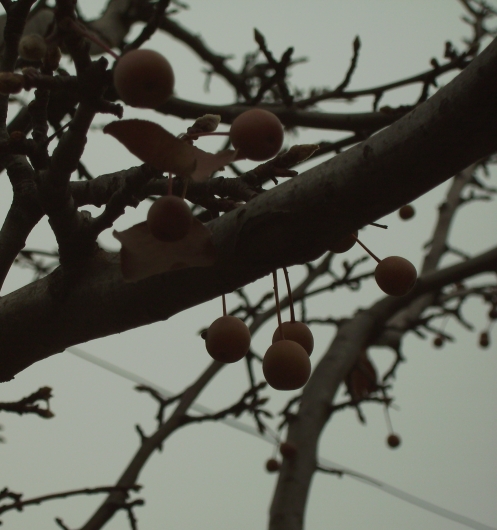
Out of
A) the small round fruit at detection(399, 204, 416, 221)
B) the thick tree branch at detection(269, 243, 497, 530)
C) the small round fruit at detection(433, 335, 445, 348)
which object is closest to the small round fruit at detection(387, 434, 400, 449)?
the thick tree branch at detection(269, 243, 497, 530)

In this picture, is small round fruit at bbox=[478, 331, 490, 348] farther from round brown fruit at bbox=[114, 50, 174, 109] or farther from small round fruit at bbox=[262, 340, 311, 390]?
round brown fruit at bbox=[114, 50, 174, 109]

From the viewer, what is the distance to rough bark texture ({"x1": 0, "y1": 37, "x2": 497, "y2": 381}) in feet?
1.75

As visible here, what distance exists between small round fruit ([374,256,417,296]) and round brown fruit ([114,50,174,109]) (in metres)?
0.39

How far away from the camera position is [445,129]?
1.76 ft

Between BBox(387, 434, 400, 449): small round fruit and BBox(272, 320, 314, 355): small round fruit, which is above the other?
BBox(387, 434, 400, 449): small round fruit

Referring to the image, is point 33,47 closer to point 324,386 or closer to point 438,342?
point 324,386

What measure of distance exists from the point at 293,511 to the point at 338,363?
66 centimetres

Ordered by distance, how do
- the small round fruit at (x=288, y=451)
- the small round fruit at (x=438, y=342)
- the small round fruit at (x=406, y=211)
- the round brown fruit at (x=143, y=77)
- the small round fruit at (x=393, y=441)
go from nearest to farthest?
the round brown fruit at (x=143, y=77) → the small round fruit at (x=406, y=211) → the small round fruit at (x=288, y=451) → the small round fruit at (x=393, y=441) → the small round fruit at (x=438, y=342)

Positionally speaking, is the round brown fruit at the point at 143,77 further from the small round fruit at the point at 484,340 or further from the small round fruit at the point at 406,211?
the small round fruit at the point at 484,340

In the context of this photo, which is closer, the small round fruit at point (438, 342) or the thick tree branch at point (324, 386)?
the thick tree branch at point (324, 386)

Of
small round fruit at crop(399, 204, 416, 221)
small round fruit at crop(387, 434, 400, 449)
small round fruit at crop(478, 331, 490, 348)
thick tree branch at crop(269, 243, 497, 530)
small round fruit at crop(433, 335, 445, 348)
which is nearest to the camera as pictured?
small round fruit at crop(399, 204, 416, 221)

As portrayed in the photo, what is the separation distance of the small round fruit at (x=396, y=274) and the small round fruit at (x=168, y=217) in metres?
0.32

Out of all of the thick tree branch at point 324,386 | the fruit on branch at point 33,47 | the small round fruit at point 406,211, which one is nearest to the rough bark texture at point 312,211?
the fruit on branch at point 33,47

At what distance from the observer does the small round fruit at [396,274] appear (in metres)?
0.74
